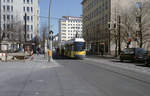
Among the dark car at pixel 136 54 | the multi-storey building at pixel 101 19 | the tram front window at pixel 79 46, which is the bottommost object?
the dark car at pixel 136 54

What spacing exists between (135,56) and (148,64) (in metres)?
5.37

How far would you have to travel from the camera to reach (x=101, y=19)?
6488 cm

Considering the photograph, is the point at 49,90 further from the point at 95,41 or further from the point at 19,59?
the point at 95,41

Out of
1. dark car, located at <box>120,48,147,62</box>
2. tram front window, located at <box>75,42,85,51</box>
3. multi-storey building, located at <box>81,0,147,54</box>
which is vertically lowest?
dark car, located at <box>120,48,147,62</box>

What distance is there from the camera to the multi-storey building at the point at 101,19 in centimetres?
5660

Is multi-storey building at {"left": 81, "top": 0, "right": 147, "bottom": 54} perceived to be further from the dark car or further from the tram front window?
the dark car

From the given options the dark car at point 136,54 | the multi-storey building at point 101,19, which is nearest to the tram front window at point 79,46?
the dark car at point 136,54

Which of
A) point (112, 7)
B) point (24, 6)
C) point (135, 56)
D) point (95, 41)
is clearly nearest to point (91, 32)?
point (95, 41)

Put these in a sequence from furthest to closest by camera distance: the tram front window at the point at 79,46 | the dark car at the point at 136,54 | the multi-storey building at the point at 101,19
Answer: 1. the multi-storey building at the point at 101,19
2. the tram front window at the point at 79,46
3. the dark car at the point at 136,54

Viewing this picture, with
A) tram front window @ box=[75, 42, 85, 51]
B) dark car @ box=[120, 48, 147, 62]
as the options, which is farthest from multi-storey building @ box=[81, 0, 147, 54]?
dark car @ box=[120, 48, 147, 62]

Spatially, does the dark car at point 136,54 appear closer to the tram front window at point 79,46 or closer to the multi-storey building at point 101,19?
the tram front window at point 79,46

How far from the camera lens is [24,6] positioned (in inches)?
3792

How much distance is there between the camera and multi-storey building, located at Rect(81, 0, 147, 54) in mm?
56603

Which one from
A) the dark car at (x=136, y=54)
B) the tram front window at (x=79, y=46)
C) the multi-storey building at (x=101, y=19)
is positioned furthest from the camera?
the multi-storey building at (x=101, y=19)
